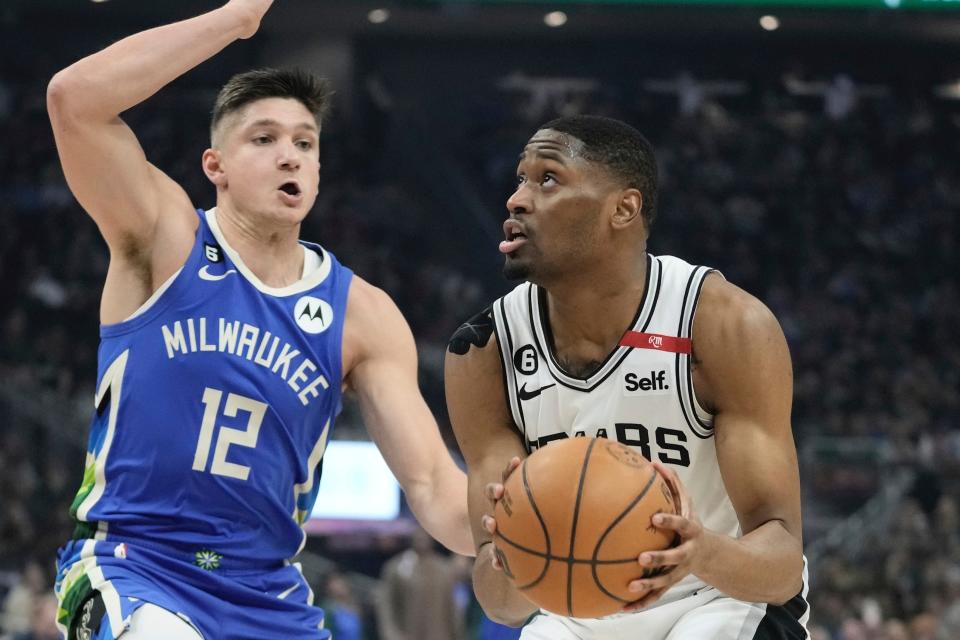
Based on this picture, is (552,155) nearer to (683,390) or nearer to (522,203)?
(522,203)

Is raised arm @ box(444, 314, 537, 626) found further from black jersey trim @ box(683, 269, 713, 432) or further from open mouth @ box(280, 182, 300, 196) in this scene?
open mouth @ box(280, 182, 300, 196)

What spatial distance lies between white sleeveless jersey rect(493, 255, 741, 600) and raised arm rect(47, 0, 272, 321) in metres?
1.05

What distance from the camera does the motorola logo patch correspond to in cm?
424

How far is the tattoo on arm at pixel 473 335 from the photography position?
393 cm

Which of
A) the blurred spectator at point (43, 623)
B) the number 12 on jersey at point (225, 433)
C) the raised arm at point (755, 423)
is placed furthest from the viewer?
the blurred spectator at point (43, 623)

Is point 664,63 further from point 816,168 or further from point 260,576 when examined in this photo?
point 260,576

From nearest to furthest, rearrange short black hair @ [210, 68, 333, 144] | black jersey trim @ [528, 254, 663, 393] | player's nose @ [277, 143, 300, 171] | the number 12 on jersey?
black jersey trim @ [528, 254, 663, 393] → the number 12 on jersey → player's nose @ [277, 143, 300, 171] → short black hair @ [210, 68, 333, 144]

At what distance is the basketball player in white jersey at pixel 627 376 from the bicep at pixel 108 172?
3.19ft

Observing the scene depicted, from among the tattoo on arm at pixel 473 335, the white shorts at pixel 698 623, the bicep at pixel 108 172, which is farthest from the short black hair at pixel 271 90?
the white shorts at pixel 698 623

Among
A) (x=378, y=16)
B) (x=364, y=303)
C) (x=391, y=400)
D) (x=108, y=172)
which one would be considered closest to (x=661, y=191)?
(x=378, y=16)

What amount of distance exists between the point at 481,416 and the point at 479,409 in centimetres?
2

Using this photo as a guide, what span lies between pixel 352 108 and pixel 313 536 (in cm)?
768

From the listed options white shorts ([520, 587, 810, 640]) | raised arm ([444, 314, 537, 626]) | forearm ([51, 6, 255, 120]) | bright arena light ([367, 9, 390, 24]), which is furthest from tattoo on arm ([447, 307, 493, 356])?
bright arena light ([367, 9, 390, 24])

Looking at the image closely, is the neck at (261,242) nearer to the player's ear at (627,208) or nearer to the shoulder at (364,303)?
the shoulder at (364,303)
